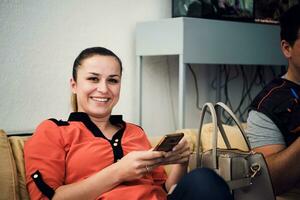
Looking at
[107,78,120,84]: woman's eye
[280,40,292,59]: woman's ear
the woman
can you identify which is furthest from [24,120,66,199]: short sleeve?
[280,40,292,59]: woman's ear

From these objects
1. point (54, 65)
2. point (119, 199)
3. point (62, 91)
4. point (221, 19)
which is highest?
point (221, 19)

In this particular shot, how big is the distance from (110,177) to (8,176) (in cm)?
33

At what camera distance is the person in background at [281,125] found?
142 cm

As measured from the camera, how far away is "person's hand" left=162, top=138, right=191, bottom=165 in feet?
3.93

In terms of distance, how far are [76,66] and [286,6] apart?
66.7 inches

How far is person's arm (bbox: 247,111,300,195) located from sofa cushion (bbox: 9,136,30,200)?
81cm

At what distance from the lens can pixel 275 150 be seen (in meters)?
1.48

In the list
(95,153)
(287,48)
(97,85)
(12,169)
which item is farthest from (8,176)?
(287,48)

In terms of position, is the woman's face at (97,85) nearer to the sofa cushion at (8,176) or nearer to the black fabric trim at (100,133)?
the black fabric trim at (100,133)

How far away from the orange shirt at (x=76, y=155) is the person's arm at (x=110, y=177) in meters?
0.03

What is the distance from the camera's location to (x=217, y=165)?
3.86 feet

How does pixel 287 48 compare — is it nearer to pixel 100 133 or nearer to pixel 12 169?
pixel 100 133

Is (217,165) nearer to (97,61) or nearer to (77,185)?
(77,185)

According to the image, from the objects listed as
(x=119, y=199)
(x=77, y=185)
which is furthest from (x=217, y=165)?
(x=77, y=185)
